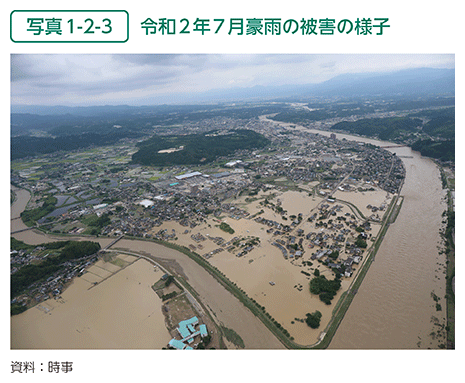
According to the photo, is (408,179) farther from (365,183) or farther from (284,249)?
(284,249)

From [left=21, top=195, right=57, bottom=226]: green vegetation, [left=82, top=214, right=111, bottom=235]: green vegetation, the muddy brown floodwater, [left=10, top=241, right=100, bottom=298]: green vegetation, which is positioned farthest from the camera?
[left=21, top=195, right=57, bottom=226]: green vegetation

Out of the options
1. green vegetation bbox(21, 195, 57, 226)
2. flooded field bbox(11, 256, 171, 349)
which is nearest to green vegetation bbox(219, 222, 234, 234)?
flooded field bbox(11, 256, 171, 349)

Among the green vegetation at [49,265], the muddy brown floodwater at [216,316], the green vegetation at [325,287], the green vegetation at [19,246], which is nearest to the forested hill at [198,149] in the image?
the green vegetation at [19,246]

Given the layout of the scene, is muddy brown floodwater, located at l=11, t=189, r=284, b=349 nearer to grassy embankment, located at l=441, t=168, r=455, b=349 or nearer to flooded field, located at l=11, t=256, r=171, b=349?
flooded field, located at l=11, t=256, r=171, b=349

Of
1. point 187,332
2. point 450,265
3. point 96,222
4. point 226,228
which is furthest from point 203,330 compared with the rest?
point 96,222

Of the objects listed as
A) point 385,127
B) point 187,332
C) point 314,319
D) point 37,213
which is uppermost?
point 385,127

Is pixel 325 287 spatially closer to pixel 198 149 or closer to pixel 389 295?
pixel 389 295

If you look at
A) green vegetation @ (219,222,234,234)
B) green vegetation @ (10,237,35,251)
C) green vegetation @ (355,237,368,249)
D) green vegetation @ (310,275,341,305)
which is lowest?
green vegetation @ (310,275,341,305)

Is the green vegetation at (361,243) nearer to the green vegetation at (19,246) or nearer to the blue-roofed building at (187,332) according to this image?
the blue-roofed building at (187,332)
